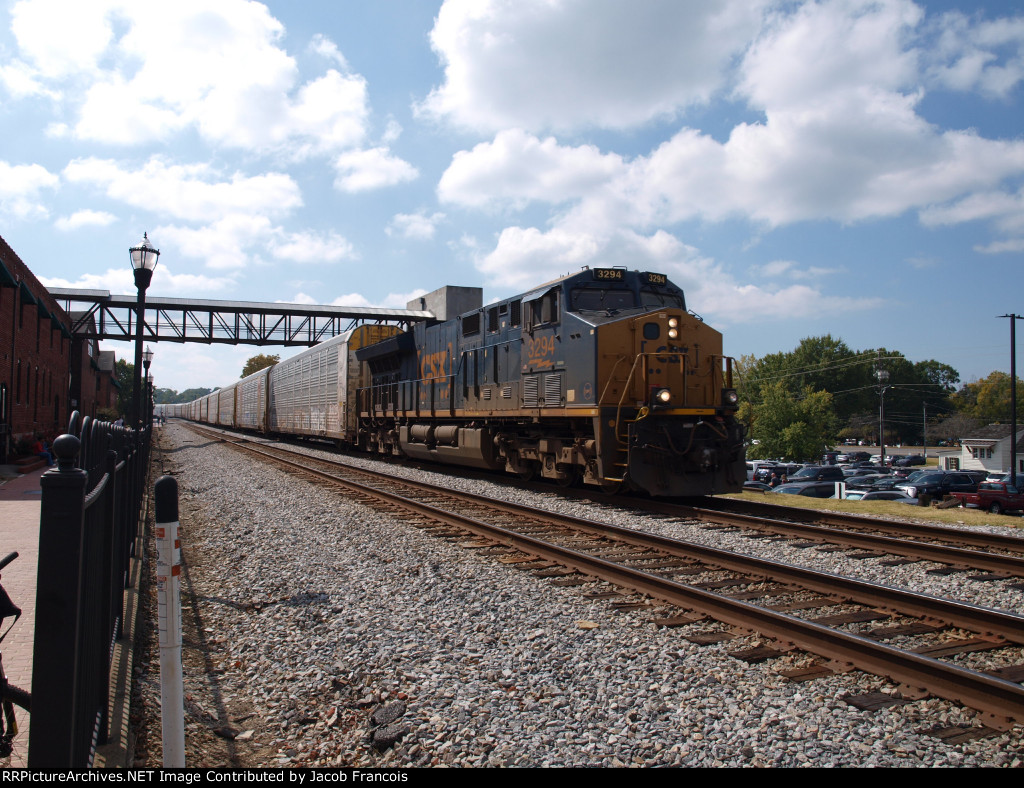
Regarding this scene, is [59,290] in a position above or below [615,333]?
above

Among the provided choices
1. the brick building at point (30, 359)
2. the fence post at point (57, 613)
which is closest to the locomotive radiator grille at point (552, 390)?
the brick building at point (30, 359)

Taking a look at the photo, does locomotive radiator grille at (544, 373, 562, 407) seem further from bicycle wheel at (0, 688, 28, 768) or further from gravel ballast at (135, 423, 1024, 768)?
bicycle wheel at (0, 688, 28, 768)

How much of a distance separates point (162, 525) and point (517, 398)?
33.5 ft

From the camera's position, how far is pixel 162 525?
9.75 feet

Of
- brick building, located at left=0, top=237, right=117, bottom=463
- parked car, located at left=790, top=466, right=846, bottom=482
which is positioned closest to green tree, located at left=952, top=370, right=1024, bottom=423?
parked car, located at left=790, top=466, right=846, bottom=482

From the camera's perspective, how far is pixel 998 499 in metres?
22.3

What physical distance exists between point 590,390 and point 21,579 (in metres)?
7.53

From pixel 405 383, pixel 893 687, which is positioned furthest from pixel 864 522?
pixel 405 383

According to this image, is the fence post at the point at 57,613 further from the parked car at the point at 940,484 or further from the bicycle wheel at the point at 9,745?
the parked car at the point at 940,484

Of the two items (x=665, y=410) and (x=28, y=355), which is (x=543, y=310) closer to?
(x=665, y=410)

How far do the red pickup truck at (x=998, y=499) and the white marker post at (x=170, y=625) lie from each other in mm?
24772

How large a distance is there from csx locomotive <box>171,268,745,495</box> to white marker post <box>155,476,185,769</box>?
25.9 ft

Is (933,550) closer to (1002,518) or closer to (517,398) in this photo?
(1002,518)

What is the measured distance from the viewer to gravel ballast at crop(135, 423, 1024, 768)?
10.8 feet
